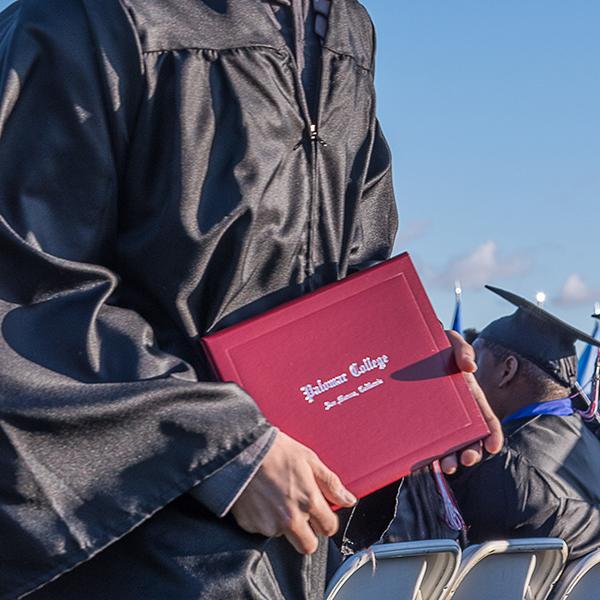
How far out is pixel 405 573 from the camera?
4387 millimetres

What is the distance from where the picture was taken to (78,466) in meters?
1.43

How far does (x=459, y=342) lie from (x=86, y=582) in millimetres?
600

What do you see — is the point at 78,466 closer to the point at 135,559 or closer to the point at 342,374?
the point at 135,559

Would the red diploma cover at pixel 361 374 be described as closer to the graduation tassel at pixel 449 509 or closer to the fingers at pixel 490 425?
the fingers at pixel 490 425

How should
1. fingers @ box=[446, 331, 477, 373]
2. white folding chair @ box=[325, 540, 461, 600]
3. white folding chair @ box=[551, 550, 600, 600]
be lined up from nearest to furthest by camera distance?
fingers @ box=[446, 331, 477, 373] → white folding chair @ box=[325, 540, 461, 600] → white folding chair @ box=[551, 550, 600, 600]

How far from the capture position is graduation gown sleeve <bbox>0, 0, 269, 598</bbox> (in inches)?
55.7

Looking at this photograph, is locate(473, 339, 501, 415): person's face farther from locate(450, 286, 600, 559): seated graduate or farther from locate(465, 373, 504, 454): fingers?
locate(465, 373, 504, 454): fingers

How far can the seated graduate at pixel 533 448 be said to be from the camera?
20.3 ft

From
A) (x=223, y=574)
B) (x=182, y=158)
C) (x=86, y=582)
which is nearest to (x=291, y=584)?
(x=223, y=574)

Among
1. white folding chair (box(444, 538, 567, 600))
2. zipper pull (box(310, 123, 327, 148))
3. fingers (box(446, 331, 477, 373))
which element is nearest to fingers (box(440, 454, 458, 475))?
fingers (box(446, 331, 477, 373))

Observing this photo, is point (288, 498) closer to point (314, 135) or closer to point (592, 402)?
point (314, 135)

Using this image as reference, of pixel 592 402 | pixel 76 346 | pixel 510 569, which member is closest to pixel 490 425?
pixel 76 346

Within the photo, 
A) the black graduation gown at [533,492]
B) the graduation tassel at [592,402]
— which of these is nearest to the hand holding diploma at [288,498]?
the black graduation gown at [533,492]

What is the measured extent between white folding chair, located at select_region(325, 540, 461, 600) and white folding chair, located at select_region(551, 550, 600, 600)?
991mm
